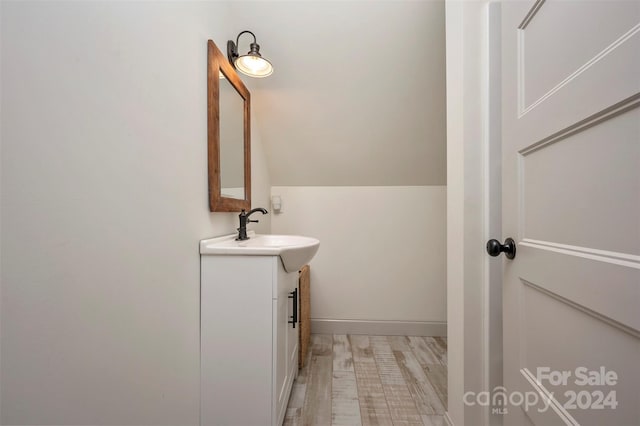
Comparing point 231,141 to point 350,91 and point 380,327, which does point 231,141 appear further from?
point 380,327

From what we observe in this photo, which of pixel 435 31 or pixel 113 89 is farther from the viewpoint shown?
pixel 435 31

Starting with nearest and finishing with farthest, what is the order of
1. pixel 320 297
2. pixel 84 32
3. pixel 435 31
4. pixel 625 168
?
1. pixel 625 168
2. pixel 84 32
3. pixel 435 31
4. pixel 320 297

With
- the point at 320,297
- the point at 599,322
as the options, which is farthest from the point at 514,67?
the point at 320,297

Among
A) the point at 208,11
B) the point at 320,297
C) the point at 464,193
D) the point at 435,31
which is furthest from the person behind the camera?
the point at 320,297

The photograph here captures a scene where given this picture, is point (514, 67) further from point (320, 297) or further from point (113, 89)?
point (320, 297)

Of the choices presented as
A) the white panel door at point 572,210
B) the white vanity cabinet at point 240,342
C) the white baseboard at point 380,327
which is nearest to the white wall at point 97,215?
the white vanity cabinet at point 240,342

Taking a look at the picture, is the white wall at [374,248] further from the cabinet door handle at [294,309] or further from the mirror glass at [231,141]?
the cabinet door handle at [294,309]

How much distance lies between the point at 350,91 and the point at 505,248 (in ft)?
4.69

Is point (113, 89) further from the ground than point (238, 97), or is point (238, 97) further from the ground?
point (238, 97)

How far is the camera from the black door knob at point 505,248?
765 mm


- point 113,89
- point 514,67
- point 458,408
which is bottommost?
point 458,408

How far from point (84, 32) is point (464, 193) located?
1207 millimetres

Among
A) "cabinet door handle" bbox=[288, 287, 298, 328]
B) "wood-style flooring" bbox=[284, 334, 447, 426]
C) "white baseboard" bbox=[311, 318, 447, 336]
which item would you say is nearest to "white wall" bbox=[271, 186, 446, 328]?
"white baseboard" bbox=[311, 318, 447, 336]

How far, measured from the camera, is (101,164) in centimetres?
62
